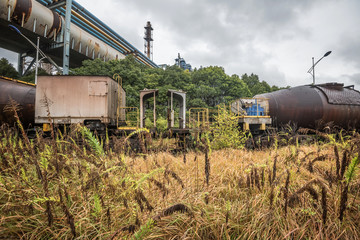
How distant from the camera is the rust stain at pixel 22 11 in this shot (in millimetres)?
Result: 15789

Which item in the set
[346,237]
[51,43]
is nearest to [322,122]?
[346,237]

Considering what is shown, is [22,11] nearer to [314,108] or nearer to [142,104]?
[142,104]

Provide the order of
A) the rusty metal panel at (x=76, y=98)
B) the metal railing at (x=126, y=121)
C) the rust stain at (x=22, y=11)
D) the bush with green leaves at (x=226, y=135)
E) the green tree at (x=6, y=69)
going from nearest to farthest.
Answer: the bush with green leaves at (x=226, y=135), the rusty metal panel at (x=76, y=98), the metal railing at (x=126, y=121), the rust stain at (x=22, y=11), the green tree at (x=6, y=69)

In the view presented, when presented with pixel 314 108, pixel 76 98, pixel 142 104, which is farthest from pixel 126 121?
pixel 314 108

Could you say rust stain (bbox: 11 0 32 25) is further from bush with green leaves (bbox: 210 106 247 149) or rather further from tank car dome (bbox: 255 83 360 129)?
tank car dome (bbox: 255 83 360 129)

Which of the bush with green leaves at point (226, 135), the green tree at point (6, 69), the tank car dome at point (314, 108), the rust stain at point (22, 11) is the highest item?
the rust stain at point (22, 11)

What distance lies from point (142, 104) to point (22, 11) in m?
16.6

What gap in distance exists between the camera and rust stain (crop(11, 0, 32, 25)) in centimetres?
1579

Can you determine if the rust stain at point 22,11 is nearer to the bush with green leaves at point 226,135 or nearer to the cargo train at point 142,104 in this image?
the cargo train at point 142,104

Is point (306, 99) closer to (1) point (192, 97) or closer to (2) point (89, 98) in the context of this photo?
(2) point (89, 98)

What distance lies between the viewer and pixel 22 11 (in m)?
16.2

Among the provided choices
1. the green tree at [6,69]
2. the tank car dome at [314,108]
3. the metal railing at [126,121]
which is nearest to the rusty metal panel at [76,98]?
the metal railing at [126,121]

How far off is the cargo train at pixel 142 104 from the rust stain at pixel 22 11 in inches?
431

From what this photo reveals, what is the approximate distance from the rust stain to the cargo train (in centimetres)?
1096
